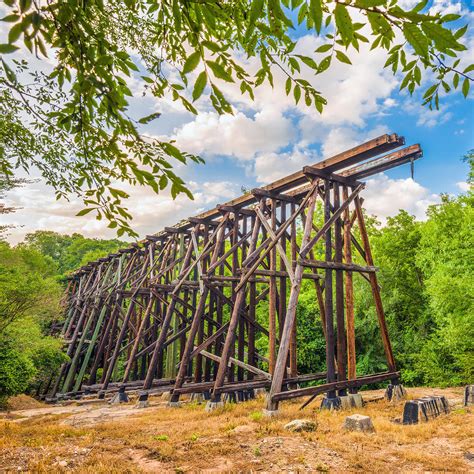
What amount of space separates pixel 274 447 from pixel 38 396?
65.4 ft

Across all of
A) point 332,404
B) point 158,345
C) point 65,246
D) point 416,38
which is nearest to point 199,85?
point 416,38

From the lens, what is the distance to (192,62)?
1.38 meters

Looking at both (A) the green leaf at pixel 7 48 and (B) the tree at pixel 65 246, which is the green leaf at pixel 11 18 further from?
(B) the tree at pixel 65 246

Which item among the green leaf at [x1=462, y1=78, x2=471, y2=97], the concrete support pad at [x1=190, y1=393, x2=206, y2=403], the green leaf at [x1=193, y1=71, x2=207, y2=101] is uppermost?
the green leaf at [x1=462, y1=78, x2=471, y2=97]

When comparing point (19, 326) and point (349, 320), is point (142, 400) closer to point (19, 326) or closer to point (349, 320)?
point (19, 326)

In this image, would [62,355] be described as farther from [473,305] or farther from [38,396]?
[473,305]

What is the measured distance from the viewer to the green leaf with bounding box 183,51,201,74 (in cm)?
136

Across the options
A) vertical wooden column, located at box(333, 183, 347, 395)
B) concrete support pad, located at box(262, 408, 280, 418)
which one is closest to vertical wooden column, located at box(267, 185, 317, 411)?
concrete support pad, located at box(262, 408, 280, 418)

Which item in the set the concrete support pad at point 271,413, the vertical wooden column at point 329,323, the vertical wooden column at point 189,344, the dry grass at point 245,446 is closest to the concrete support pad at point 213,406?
the dry grass at point 245,446

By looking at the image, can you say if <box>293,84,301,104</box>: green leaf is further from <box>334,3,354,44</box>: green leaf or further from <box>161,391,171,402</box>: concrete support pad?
<box>161,391,171,402</box>: concrete support pad

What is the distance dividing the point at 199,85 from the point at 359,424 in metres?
5.86

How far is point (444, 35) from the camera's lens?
136 centimetres

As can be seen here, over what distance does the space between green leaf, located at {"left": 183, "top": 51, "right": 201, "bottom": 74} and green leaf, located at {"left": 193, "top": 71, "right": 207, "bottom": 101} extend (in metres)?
0.05

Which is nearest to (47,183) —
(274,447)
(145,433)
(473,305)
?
(274,447)
